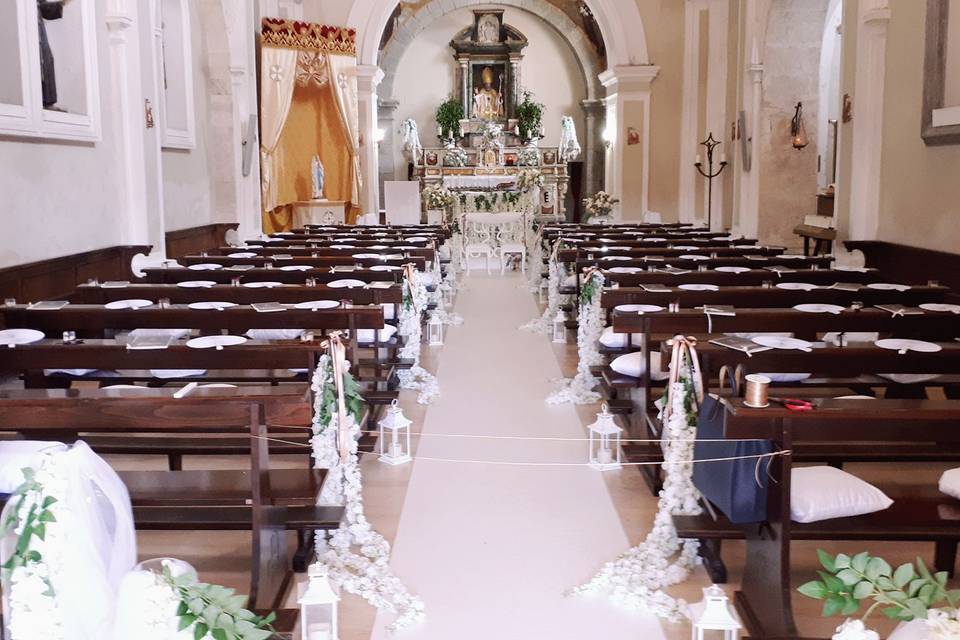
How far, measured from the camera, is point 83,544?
2428mm

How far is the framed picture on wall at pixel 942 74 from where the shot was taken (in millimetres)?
6969

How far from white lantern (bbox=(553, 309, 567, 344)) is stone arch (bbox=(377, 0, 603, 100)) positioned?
525 inches

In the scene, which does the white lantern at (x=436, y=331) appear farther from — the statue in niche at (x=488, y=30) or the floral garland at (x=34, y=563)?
the statue in niche at (x=488, y=30)

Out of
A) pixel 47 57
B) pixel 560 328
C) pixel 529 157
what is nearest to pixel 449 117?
pixel 529 157

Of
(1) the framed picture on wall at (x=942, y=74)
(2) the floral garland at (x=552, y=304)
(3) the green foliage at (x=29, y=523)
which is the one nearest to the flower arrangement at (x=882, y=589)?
(3) the green foliage at (x=29, y=523)

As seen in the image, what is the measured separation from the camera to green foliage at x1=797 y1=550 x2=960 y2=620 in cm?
180

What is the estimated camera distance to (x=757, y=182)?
12.1 metres

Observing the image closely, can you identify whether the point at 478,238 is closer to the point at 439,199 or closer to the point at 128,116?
the point at 439,199

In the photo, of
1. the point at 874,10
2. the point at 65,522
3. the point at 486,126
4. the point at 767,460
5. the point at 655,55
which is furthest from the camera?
the point at 486,126

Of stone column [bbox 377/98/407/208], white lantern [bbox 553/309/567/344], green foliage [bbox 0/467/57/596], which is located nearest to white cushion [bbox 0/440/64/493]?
green foliage [bbox 0/467/57/596]

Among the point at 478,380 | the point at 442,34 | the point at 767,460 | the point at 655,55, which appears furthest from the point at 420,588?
the point at 442,34

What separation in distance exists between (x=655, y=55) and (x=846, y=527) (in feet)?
47.2

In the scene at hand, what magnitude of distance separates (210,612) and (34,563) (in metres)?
0.50

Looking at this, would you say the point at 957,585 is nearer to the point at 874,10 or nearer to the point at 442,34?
the point at 874,10
